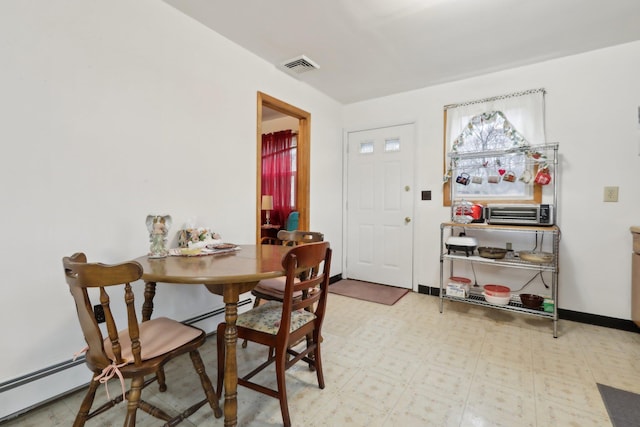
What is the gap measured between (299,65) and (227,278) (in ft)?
7.81

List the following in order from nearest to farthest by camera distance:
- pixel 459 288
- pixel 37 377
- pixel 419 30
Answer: pixel 37 377
pixel 419 30
pixel 459 288

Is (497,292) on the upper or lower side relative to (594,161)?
lower

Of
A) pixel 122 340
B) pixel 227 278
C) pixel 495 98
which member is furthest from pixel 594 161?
pixel 122 340

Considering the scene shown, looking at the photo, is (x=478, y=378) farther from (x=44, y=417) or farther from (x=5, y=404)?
(x=5, y=404)

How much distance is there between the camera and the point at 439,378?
1.83 meters

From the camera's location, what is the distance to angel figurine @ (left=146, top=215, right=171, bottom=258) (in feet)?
5.80

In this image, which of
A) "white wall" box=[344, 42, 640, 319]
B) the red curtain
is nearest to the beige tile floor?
"white wall" box=[344, 42, 640, 319]

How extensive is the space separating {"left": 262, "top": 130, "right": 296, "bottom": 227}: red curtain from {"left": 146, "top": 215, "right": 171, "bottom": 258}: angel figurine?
3.18 meters

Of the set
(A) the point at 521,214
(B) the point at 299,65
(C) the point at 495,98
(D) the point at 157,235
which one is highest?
(B) the point at 299,65

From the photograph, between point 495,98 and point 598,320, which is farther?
point 495,98

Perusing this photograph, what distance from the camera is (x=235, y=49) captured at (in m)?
2.57

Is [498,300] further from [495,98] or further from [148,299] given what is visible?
[148,299]

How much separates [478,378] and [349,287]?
6.62ft

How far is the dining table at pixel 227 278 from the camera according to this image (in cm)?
126
